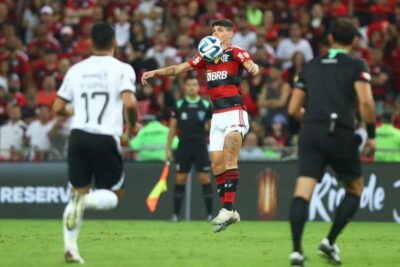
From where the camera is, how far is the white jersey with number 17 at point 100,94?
34.6ft

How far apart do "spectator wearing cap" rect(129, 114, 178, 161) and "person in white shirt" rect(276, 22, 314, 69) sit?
3.79 metres

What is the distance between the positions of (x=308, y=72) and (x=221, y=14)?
15170 millimetres

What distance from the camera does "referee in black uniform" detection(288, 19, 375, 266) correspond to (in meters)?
10.3

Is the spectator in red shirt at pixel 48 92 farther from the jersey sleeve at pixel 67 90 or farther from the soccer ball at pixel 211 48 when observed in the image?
the jersey sleeve at pixel 67 90

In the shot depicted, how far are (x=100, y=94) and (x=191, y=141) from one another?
9.03m

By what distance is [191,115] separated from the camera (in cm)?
1942

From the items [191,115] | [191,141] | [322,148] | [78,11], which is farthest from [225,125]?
[78,11]

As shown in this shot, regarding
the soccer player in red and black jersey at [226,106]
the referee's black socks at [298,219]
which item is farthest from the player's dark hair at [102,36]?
the soccer player in red and black jersey at [226,106]

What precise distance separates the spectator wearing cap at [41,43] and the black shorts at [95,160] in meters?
14.8

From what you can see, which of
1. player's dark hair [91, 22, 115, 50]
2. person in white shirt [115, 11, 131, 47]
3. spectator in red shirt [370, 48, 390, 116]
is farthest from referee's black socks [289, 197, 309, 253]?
person in white shirt [115, 11, 131, 47]

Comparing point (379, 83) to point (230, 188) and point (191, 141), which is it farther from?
point (230, 188)

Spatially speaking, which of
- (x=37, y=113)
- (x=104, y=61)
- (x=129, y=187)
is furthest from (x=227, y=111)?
(x=37, y=113)

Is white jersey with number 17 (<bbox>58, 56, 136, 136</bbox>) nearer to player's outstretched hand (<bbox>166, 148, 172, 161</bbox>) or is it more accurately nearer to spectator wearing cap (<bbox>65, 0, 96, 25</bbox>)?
player's outstretched hand (<bbox>166, 148, 172, 161</bbox>)

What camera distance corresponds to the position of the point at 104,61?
35.0ft
